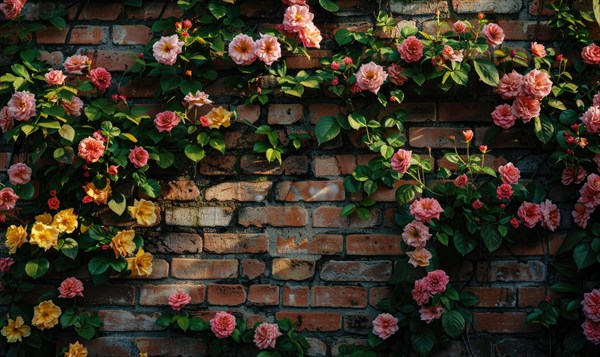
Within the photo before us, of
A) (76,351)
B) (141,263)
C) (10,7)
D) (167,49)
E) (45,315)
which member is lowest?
(76,351)

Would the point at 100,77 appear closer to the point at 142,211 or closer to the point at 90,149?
the point at 90,149

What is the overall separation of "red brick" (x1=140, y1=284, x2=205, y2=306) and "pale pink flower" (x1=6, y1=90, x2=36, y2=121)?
604 mm

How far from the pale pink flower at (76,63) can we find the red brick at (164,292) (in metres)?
0.68

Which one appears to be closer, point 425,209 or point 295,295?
point 425,209

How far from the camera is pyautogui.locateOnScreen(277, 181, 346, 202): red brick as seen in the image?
2.18 meters

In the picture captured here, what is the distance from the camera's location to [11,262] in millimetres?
2164

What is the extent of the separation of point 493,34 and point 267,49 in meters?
0.65

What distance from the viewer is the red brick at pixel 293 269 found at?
7.11ft

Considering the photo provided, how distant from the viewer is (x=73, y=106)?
2174 millimetres

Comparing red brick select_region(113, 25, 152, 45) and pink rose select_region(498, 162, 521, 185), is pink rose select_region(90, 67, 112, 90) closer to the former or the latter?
red brick select_region(113, 25, 152, 45)

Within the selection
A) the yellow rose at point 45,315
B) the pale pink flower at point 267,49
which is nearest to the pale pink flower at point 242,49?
the pale pink flower at point 267,49

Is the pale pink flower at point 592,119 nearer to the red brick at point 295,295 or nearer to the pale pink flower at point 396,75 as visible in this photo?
the pale pink flower at point 396,75

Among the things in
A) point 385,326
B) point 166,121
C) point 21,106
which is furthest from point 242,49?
point 385,326

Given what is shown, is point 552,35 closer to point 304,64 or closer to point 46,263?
point 304,64
